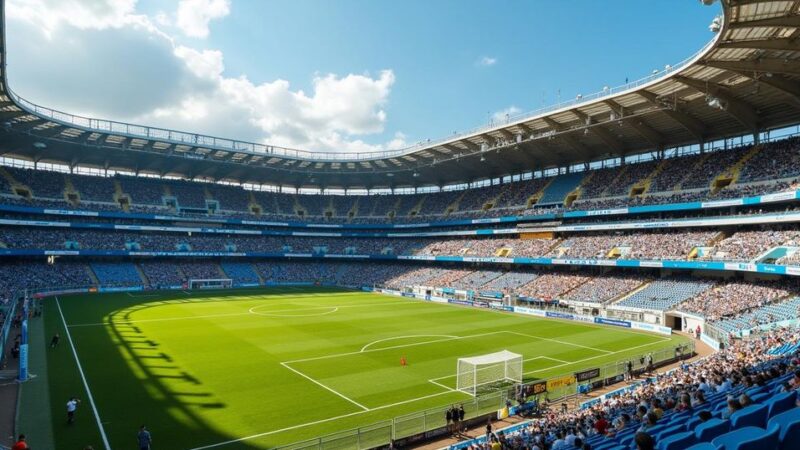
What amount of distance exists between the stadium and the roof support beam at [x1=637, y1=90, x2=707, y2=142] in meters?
0.25

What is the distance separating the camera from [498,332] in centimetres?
3906

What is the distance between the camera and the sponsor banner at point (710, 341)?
31000 mm

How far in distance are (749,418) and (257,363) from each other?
26.4m

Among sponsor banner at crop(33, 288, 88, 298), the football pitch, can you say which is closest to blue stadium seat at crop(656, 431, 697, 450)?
the football pitch

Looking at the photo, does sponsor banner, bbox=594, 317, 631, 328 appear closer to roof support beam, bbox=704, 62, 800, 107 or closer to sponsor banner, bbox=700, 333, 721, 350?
sponsor banner, bbox=700, 333, 721, 350

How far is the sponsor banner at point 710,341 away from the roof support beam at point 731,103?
747 inches

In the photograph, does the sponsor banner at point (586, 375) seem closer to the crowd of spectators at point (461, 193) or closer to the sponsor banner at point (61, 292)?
the crowd of spectators at point (461, 193)

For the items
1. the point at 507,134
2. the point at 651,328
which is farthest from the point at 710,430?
the point at 507,134

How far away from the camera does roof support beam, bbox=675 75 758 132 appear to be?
3741 centimetres

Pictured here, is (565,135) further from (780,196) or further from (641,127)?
(780,196)

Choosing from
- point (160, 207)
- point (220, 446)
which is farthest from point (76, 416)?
point (160, 207)

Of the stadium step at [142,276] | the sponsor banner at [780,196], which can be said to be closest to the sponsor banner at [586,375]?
the sponsor banner at [780,196]

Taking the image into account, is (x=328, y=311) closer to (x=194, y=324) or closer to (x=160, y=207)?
(x=194, y=324)

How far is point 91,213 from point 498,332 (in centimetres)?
5511
